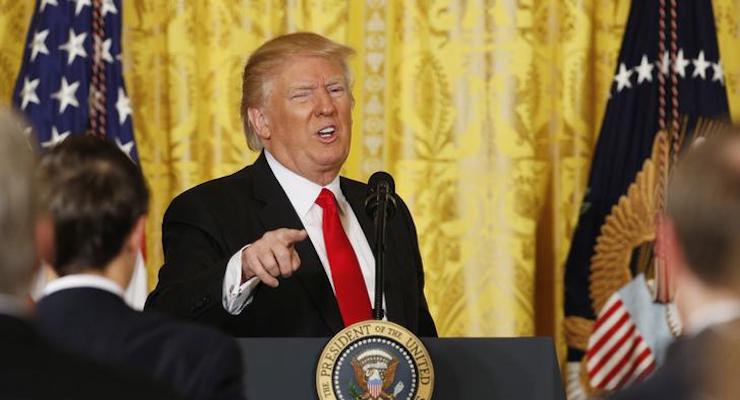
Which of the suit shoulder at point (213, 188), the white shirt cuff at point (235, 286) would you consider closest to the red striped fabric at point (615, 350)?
the suit shoulder at point (213, 188)

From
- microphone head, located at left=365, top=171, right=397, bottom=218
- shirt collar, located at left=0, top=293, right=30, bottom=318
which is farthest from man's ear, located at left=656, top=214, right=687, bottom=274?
microphone head, located at left=365, top=171, right=397, bottom=218

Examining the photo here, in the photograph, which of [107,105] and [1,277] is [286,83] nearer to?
[107,105]

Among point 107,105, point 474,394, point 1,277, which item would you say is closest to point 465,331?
point 107,105

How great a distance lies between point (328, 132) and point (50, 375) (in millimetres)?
3025

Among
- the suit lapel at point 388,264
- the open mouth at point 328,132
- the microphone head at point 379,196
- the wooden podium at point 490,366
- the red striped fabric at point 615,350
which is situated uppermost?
the open mouth at point 328,132

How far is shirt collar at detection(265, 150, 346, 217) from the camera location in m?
4.47

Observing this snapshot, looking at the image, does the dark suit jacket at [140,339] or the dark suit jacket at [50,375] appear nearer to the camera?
the dark suit jacket at [50,375]

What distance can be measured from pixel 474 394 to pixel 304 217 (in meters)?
1.18

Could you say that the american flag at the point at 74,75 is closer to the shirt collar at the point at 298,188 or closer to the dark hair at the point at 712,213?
the shirt collar at the point at 298,188

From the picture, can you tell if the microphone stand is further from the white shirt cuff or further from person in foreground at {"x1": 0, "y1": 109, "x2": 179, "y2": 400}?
person in foreground at {"x1": 0, "y1": 109, "x2": 179, "y2": 400}

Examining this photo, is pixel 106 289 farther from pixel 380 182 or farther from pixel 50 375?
pixel 380 182

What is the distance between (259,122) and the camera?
473cm

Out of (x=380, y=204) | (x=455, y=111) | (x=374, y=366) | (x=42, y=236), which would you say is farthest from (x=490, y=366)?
(x=455, y=111)

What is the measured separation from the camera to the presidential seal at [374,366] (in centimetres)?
334
